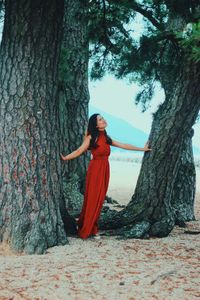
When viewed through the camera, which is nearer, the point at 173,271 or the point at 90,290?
the point at 90,290

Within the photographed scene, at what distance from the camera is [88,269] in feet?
13.8

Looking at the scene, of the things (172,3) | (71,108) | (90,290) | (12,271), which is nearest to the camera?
(90,290)

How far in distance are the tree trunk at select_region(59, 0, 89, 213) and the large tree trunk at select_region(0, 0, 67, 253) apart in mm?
2697

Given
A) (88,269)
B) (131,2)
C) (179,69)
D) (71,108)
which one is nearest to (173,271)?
(88,269)

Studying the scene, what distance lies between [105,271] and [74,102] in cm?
421

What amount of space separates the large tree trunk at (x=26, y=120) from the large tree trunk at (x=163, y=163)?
1287 mm

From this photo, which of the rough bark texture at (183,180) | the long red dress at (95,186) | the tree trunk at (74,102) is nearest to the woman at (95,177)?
the long red dress at (95,186)

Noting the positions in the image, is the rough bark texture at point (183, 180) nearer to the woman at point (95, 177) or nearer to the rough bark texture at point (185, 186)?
the rough bark texture at point (185, 186)

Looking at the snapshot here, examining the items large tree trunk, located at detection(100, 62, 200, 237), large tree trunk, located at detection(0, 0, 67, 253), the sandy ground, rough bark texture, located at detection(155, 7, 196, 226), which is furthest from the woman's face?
rough bark texture, located at detection(155, 7, 196, 226)

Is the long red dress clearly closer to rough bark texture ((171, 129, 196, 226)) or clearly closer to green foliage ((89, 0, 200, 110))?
green foliage ((89, 0, 200, 110))

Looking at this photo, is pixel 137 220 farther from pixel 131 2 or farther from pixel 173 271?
pixel 131 2

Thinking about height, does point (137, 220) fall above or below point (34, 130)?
below

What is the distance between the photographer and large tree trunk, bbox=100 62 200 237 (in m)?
5.49

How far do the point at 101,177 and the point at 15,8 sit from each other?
213 cm
